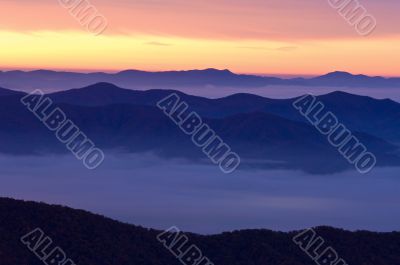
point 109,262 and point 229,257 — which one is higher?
point 229,257

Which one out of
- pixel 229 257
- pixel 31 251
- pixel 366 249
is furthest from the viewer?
pixel 366 249

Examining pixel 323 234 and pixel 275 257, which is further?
pixel 323 234

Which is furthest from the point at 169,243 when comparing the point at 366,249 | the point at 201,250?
the point at 366,249

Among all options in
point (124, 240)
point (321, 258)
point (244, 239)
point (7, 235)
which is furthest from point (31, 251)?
point (321, 258)

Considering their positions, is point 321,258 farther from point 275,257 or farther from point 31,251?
point 31,251

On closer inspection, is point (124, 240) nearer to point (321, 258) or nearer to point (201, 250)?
point (201, 250)

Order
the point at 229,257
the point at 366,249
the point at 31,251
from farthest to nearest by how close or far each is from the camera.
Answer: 1. the point at 366,249
2. the point at 229,257
3. the point at 31,251

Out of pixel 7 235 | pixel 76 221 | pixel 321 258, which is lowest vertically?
pixel 7 235
